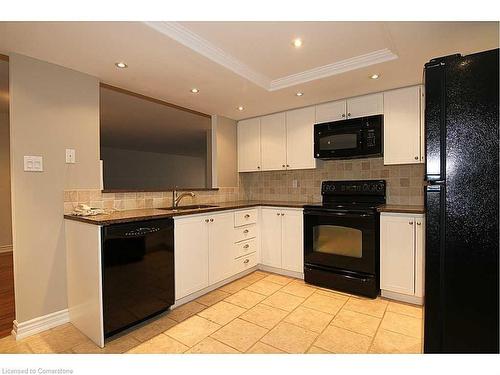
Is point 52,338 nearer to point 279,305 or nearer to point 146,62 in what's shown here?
point 279,305

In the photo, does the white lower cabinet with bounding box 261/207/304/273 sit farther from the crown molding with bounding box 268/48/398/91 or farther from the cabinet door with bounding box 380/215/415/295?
the crown molding with bounding box 268/48/398/91

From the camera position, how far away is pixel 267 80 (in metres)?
2.58

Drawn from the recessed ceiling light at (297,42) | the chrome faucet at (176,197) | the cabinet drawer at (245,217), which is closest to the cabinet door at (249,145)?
the cabinet drawer at (245,217)

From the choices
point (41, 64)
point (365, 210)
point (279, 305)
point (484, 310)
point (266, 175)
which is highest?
point (41, 64)

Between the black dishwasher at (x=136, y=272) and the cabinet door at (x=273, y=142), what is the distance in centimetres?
174

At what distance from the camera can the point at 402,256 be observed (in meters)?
2.35

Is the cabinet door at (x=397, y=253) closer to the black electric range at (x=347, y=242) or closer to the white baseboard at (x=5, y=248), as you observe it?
the black electric range at (x=347, y=242)

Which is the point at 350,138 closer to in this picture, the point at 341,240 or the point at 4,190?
the point at 341,240

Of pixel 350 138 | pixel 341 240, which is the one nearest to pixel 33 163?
pixel 341 240

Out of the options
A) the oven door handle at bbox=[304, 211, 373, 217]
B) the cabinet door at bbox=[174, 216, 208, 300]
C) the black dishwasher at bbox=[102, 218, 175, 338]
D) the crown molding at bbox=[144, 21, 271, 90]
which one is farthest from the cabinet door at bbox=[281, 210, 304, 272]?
the crown molding at bbox=[144, 21, 271, 90]

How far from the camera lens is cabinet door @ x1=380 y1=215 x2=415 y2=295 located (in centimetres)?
230

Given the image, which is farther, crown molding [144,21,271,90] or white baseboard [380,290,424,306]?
white baseboard [380,290,424,306]

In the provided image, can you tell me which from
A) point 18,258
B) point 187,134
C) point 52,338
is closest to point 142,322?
point 52,338
